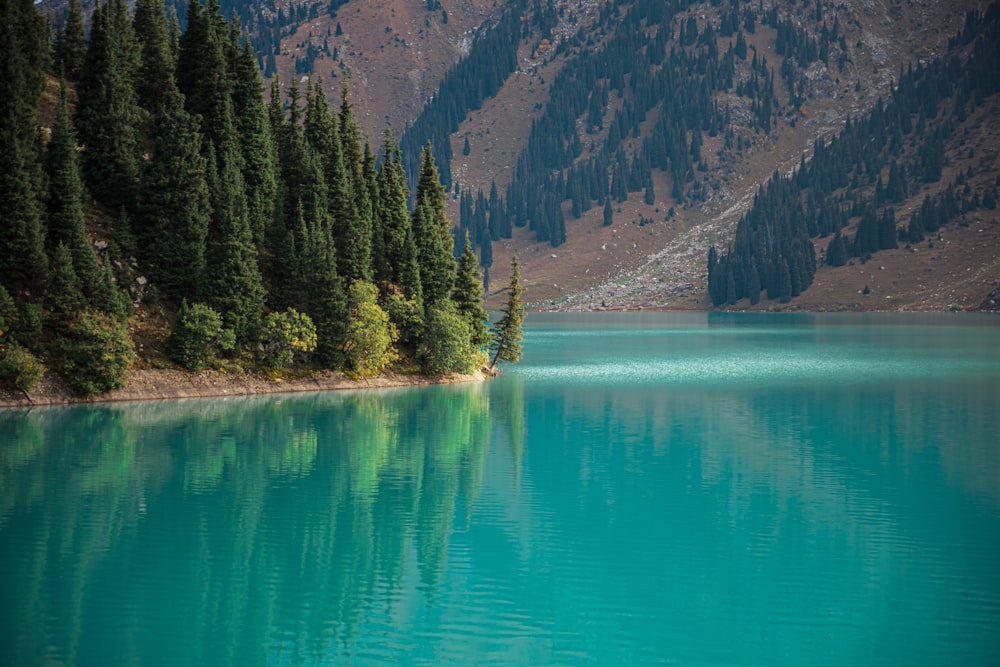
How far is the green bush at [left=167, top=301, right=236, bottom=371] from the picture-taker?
77.1 metres

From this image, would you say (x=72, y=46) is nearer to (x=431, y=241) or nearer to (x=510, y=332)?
(x=431, y=241)

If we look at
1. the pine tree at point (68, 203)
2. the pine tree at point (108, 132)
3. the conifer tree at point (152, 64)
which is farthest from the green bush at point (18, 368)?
the conifer tree at point (152, 64)

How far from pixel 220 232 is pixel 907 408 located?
194ft

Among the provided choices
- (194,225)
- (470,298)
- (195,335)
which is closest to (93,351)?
(195,335)

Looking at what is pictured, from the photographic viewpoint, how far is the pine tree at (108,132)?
275 feet

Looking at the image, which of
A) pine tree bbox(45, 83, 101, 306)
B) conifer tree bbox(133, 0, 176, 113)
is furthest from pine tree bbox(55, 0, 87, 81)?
pine tree bbox(45, 83, 101, 306)

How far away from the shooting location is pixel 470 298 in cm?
10150

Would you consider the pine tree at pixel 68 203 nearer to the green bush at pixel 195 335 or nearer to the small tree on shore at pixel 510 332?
the green bush at pixel 195 335

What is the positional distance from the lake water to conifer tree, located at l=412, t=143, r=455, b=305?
2578cm

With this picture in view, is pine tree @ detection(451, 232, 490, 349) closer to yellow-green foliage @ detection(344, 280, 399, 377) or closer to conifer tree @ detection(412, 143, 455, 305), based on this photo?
conifer tree @ detection(412, 143, 455, 305)

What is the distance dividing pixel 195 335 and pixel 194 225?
1059cm

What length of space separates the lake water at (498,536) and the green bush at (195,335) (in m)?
5.48

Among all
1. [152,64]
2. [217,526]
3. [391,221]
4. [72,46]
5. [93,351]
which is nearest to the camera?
[217,526]

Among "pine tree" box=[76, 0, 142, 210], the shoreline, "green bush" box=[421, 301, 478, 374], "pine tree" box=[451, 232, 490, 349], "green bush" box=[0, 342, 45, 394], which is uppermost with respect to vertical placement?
"pine tree" box=[76, 0, 142, 210]
